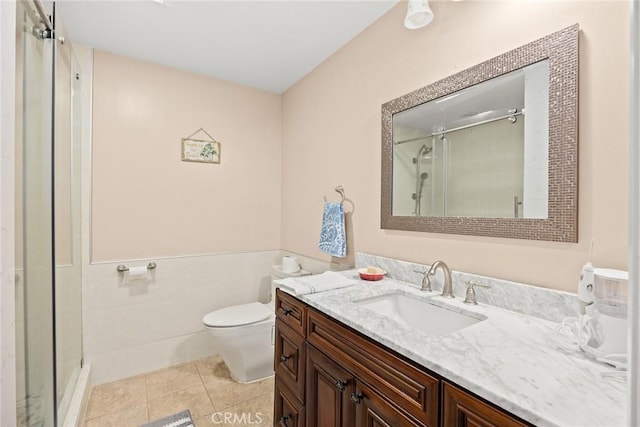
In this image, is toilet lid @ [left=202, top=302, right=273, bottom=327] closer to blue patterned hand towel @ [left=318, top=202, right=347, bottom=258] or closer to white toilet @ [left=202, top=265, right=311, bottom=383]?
white toilet @ [left=202, top=265, right=311, bottom=383]

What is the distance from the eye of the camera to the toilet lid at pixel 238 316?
204 cm

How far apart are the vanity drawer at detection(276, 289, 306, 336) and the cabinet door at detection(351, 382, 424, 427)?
1.29 ft

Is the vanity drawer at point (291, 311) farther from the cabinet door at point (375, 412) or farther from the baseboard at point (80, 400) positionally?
the baseboard at point (80, 400)

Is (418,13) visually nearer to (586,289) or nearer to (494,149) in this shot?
(494,149)

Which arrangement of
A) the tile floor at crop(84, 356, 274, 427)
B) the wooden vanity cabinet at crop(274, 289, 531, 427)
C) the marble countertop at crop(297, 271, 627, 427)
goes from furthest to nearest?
the tile floor at crop(84, 356, 274, 427)
the wooden vanity cabinet at crop(274, 289, 531, 427)
the marble countertop at crop(297, 271, 627, 427)

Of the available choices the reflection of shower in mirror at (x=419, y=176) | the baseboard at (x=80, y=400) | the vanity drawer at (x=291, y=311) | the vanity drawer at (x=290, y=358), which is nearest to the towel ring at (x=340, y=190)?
the reflection of shower in mirror at (x=419, y=176)

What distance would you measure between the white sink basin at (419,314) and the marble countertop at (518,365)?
3.4 inches

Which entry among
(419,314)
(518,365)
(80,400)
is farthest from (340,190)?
(80,400)

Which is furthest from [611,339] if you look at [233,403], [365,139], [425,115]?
[233,403]

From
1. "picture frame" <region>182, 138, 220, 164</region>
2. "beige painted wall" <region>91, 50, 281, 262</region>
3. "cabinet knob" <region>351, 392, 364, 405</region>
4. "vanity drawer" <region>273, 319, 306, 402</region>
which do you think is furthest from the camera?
"picture frame" <region>182, 138, 220, 164</region>

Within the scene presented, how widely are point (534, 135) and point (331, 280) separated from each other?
1.04 metres

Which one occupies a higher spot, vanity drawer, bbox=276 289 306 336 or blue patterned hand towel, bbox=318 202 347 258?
blue patterned hand towel, bbox=318 202 347 258

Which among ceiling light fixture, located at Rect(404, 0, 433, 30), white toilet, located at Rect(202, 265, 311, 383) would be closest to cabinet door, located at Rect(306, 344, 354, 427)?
white toilet, located at Rect(202, 265, 311, 383)

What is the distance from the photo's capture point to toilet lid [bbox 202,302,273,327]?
2.04 m
